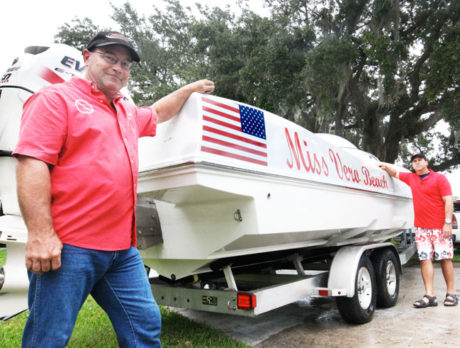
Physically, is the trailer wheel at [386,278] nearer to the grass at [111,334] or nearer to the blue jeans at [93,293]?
the grass at [111,334]

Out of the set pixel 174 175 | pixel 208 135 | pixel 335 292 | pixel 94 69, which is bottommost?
pixel 335 292

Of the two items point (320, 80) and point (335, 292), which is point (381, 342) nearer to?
point (335, 292)

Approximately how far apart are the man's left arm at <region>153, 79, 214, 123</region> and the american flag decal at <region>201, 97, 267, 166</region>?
111 mm

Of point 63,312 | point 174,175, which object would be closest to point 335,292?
point 174,175

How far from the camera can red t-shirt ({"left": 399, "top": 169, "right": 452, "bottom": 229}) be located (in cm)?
567

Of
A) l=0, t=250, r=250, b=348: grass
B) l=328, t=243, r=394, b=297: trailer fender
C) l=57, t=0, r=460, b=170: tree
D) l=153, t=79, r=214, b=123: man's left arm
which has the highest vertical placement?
l=57, t=0, r=460, b=170: tree

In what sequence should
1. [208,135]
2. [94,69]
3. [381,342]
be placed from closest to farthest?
[94,69]
[208,135]
[381,342]

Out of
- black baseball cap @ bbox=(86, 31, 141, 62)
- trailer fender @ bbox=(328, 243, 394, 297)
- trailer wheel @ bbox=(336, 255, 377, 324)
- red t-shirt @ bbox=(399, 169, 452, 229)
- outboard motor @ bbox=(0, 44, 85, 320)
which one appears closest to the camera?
black baseball cap @ bbox=(86, 31, 141, 62)

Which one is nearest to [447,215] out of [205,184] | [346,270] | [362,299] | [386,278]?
[386,278]

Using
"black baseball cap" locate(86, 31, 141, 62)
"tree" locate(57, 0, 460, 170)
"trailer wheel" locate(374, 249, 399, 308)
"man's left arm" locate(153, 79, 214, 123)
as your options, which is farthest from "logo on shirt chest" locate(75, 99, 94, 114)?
"tree" locate(57, 0, 460, 170)

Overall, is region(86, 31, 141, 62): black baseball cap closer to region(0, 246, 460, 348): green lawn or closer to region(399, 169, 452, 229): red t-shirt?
region(0, 246, 460, 348): green lawn

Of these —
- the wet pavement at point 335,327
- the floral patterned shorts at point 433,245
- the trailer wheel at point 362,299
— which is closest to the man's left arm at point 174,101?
the wet pavement at point 335,327

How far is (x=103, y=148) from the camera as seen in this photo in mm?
2010

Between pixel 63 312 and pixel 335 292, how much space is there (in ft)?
10.2
